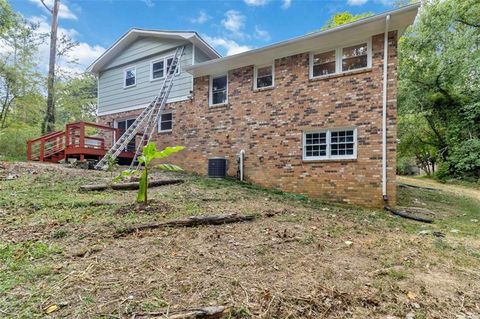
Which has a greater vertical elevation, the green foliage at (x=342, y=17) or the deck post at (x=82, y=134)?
the green foliage at (x=342, y=17)

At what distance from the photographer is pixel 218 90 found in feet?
35.2

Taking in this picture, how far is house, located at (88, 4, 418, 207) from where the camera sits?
7492 mm

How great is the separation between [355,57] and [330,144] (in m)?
2.72

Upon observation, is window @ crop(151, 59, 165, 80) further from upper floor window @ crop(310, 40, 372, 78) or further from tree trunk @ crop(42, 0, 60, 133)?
tree trunk @ crop(42, 0, 60, 133)

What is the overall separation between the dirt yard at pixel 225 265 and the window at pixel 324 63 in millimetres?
5126

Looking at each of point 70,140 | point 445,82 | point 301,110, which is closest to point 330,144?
point 301,110

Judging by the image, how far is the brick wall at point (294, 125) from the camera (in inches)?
297

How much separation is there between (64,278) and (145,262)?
709 millimetres

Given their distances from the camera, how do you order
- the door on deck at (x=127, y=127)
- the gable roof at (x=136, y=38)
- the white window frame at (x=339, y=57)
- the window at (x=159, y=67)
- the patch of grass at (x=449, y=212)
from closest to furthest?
1. the patch of grass at (x=449, y=212)
2. the white window frame at (x=339, y=57)
3. the gable roof at (x=136, y=38)
4. the window at (x=159, y=67)
5. the door on deck at (x=127, y=127)

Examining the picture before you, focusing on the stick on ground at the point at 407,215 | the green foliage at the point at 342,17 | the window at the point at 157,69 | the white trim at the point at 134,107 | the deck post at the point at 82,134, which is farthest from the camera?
the green foliage at the point at 342,17

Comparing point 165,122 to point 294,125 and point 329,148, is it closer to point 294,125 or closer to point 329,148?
point 294,125

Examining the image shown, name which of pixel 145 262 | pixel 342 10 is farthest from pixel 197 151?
pixel 342 10

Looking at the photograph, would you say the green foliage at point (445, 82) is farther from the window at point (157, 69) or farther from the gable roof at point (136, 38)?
the window at point (157, 69)

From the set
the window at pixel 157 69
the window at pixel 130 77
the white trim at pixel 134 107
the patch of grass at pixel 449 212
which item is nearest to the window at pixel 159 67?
the window at pixel 157 69
